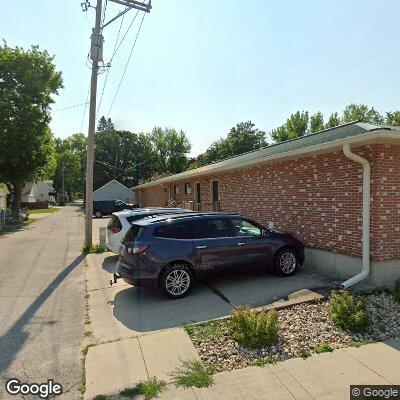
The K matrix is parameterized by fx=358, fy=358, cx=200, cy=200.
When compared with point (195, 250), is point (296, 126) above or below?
above

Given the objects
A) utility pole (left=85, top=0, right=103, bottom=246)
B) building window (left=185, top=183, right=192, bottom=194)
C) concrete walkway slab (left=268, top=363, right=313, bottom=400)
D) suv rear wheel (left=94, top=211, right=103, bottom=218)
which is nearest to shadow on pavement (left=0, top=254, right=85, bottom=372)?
concrete walkway slab (left=268, top=363, right=313, bottom=400)

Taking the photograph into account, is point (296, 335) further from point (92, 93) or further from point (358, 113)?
point (358, 113)

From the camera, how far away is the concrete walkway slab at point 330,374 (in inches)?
150

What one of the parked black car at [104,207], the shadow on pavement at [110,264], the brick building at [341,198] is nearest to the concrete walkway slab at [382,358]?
the brick building at [341,198]

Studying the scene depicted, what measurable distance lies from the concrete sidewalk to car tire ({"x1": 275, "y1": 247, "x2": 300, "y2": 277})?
3.40m

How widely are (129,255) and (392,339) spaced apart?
4.63 meters

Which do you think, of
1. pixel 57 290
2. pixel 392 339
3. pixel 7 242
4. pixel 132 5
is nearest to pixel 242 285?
pixel 392 339

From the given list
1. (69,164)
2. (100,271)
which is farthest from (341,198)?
(69,164)

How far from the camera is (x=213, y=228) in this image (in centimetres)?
774

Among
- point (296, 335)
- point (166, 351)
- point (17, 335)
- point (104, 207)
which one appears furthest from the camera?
point (104, 207)

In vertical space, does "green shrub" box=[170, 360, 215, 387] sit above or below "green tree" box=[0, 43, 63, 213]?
below

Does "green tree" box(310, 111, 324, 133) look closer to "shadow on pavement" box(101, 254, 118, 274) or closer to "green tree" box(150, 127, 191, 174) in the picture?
"green tree" box(150, 127, 191, 174)

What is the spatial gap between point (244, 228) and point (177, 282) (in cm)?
201

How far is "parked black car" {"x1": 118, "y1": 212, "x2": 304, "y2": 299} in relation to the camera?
22.6 feet
